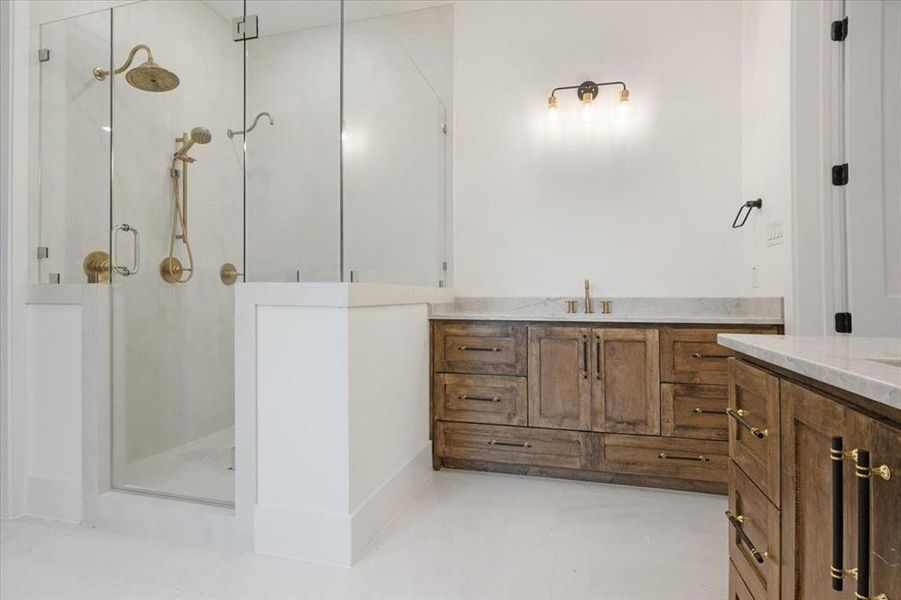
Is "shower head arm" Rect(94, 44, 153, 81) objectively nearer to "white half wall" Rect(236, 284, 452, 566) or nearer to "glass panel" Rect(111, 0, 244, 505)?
"glass panel" Rect(111, 0, 244, 505)

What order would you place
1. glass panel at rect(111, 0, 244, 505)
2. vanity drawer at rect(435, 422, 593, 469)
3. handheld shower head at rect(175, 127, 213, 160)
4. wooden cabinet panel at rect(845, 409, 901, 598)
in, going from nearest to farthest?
wooden cabinet panel at rect(845, 409, 901, 598) → glass panel at rect(111, 0, 244, 505) → vanity drawer at rect(435, 422, 593, 469) → handheld shower head at rect(175, 127, 213, 160)

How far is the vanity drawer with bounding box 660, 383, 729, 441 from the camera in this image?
221 centimetres

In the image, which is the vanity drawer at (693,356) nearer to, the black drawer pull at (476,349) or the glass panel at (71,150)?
the black drawer pull at (476,349)

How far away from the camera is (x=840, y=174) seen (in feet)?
6.10

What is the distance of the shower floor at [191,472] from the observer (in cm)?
195

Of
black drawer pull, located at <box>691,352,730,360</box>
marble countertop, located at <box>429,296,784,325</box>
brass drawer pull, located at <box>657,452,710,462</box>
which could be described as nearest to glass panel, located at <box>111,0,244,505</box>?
marble countertop, located at <box>429,296,784,325</box>

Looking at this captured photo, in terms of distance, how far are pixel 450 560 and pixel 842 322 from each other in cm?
176

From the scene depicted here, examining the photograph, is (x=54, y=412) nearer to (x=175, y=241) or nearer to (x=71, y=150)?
(x=175, y=241)

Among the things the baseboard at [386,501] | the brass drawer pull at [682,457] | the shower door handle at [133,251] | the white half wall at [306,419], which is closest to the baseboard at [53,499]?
the white half wall at [306,419]

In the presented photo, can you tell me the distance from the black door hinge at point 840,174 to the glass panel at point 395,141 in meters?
1.86

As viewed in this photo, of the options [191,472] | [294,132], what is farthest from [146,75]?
[191,472]

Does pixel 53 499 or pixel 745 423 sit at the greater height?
pixel 745 423

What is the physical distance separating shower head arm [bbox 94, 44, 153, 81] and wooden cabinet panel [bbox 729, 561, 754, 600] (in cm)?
314

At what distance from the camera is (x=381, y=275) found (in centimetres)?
213
